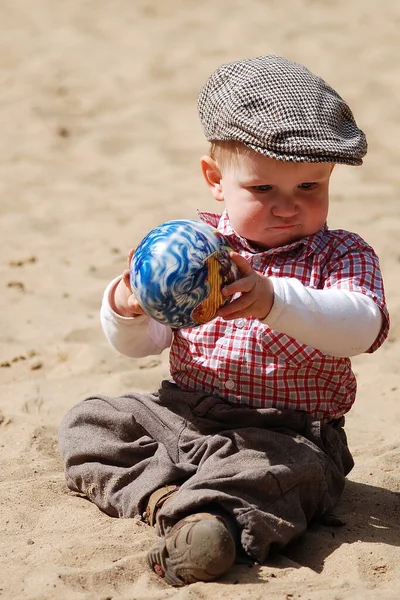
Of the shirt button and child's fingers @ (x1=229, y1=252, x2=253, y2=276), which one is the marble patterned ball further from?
the shirt button

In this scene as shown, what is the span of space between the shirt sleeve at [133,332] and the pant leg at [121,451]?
0.52ft

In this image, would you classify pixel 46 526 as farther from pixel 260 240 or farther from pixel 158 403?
pixel 260 240

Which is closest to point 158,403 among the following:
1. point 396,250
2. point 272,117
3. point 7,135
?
point 272,117

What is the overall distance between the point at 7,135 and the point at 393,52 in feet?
9.97

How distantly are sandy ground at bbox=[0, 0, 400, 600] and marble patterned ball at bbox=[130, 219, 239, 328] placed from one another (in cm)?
64

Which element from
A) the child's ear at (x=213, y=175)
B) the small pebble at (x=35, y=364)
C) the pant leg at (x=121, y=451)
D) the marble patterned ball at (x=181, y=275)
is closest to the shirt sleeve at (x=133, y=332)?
the pant leg at (x=121, y=451)

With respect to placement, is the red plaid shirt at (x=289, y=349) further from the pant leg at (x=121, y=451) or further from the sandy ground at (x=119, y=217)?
the sandy ground at (x=119, y=217)

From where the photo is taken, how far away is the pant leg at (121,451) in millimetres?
2887

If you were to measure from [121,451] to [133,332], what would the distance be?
14.8 inches

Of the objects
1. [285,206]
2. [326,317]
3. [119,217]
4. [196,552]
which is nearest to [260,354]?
[326,317]

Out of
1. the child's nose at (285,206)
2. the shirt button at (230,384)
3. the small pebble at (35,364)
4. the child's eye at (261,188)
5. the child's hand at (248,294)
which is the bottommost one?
the small pebble at (35,364)

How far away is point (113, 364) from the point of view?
4.21 meters

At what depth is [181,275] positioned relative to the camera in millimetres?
2496

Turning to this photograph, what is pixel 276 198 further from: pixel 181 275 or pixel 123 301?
pixel 123 301
